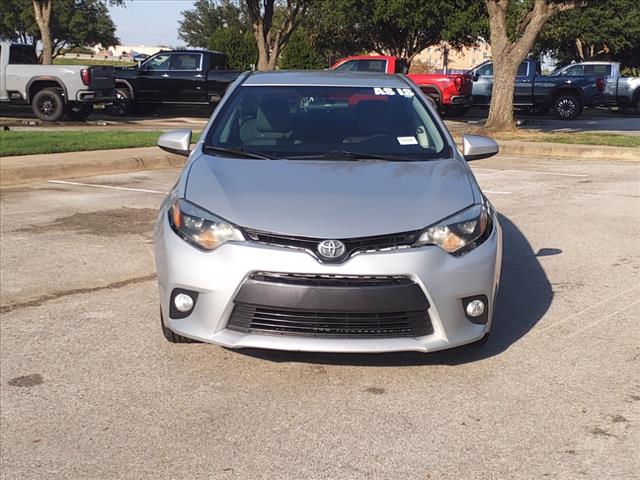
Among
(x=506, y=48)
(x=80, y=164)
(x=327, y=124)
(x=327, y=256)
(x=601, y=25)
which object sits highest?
(x=601, y=25)

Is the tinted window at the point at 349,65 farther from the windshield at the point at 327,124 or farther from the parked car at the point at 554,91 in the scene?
the windshield at the point at 327,124

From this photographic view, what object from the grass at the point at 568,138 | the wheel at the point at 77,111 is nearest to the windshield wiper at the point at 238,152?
the grass at the point at 568,138

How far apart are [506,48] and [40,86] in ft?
37.0

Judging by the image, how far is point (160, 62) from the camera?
2375 centimetres

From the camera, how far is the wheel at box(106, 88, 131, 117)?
23.3 metres

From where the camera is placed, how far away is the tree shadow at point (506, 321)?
14.2 ft

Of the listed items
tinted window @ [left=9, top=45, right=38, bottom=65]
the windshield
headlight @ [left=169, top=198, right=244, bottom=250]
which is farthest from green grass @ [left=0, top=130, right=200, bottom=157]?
headlight @ [left=169, top=198, right=244, bottom=250]

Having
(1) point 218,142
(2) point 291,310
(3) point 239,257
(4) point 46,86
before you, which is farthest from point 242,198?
(4) point 46,86

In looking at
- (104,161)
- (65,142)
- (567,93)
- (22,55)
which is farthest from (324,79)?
(567,93)

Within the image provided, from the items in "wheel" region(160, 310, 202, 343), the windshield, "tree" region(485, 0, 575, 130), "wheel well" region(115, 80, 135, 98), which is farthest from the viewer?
"wheel well" region(115, 80, 135, 98)

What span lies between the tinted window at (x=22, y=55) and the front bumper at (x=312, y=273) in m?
17.6

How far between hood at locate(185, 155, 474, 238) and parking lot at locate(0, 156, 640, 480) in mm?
825

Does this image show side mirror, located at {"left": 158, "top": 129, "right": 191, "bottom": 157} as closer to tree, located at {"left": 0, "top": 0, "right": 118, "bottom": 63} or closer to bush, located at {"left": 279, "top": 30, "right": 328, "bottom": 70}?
bush, located at {"left": 279, "top": 30, "right": 328, "bottom": 70}

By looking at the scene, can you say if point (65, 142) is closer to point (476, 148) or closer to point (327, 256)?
point (476, 148)
